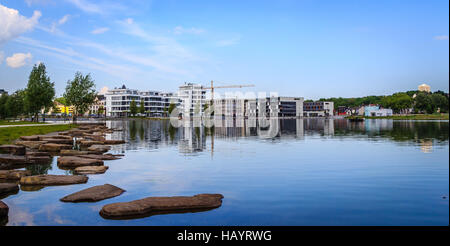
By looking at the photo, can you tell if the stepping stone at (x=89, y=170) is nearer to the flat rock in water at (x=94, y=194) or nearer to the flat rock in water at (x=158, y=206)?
the flat rock in water at (x=94, y=194)

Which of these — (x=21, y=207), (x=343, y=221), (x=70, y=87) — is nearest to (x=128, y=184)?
(x=21, y=207)

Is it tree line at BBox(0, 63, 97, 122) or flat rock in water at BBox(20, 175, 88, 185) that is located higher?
tree line at BBox(0, 63, 97, 122)

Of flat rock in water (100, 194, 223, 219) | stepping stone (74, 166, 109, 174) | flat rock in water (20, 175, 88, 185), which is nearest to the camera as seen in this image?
flat rock in water (100, 194, 223, 219)

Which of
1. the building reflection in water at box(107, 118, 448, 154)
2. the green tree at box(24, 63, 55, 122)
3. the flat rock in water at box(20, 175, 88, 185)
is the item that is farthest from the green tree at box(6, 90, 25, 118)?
the flat rock in water at box(20, 175, 88, 185)

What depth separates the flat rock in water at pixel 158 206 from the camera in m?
12.5

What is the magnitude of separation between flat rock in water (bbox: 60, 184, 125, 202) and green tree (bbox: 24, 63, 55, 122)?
8058 cm

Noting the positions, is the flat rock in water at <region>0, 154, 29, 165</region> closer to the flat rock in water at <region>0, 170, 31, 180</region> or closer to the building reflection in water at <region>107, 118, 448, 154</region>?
the flat rock in water at <region>0, 170, 31, 180</region>

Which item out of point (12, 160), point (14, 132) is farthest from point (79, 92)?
point (12, 160)

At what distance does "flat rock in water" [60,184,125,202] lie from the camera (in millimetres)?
14406

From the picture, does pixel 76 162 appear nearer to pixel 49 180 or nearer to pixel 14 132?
pixel 49 180

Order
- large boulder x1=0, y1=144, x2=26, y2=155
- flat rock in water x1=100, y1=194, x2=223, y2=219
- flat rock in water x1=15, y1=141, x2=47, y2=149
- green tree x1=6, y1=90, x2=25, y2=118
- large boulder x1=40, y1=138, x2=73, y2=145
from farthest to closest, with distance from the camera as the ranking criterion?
green tree x1=6, y1=90, x2=25, y2=118
large boulder x1=40, y1=138, x2=73, y2=145
flat rock in water x1=15, y1=141, x2=47, y2=149
large boulder x1=0, y1=144, x2=26, y2=155
flat rock in water x1=100, y1=194, x2=223, y2=219

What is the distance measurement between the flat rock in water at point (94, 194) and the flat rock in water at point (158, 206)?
1.91 meters

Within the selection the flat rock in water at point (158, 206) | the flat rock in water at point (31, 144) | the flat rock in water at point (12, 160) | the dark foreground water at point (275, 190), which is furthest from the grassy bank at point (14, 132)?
the flat rock in water at point (158, 206)
